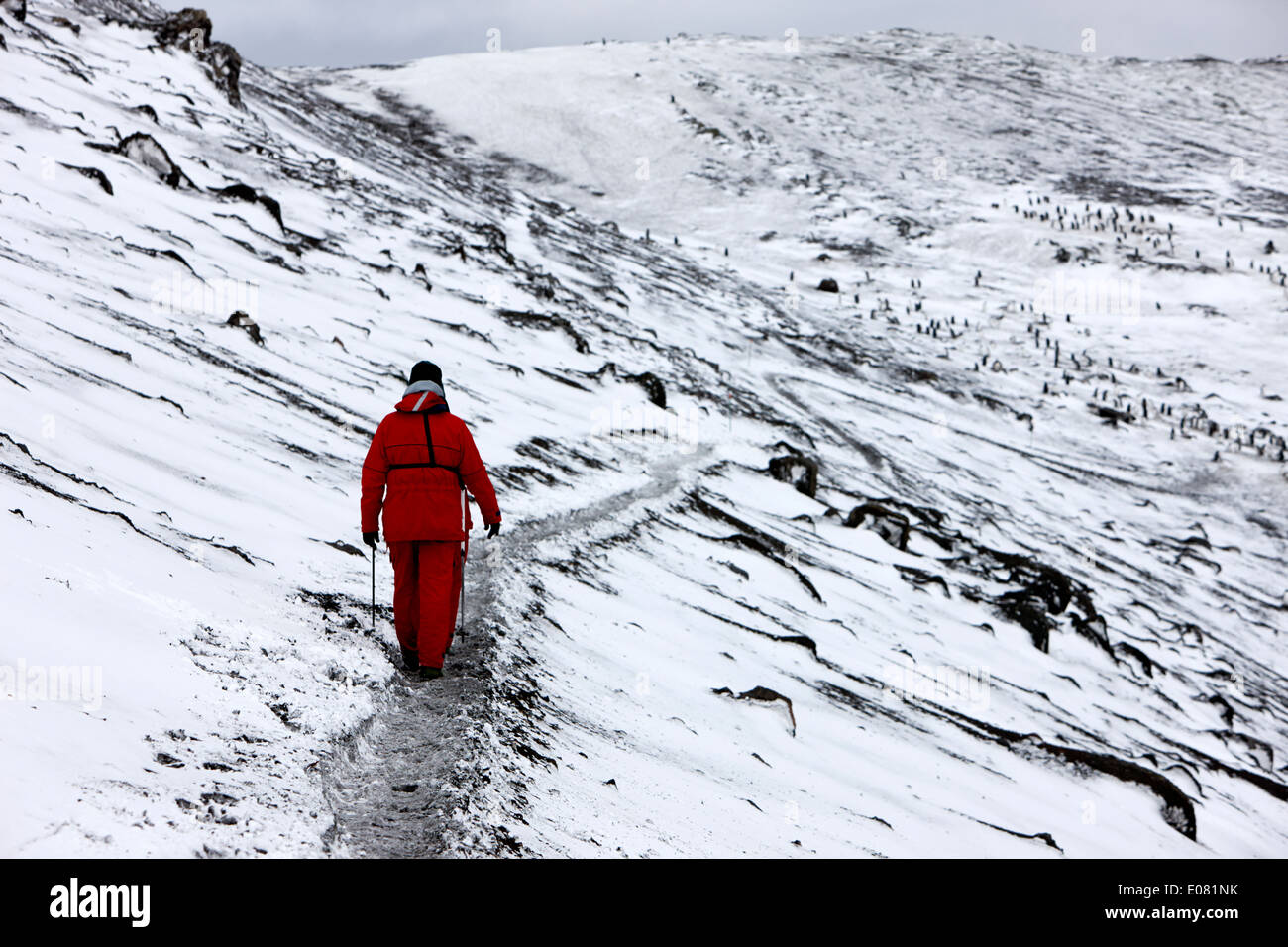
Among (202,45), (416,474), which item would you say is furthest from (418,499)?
(202,45)

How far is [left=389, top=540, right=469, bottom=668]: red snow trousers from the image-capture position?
5.86 m

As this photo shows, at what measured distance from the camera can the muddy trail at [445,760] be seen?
3.87 m

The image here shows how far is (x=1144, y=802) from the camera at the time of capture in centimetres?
904

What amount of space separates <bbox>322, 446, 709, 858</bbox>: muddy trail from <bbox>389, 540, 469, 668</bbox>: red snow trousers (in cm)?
22

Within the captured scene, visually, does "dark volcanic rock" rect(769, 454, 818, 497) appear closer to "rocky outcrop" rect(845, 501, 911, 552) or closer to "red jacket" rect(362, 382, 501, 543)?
"rocky outcrop" rect(845, 501, 911, 552)

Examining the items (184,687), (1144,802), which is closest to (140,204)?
(184,687)

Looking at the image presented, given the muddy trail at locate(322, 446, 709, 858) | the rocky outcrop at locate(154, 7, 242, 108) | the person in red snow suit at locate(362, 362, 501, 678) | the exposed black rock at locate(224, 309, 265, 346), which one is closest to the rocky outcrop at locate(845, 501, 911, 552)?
the exposed black rock at locate(224, 309, 265, 346)

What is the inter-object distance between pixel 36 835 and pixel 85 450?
15.1 feet

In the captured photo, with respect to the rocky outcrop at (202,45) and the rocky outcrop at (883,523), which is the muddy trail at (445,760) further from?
the rocky outcrop at (202,45)

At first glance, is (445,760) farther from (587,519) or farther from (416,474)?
(587,519)

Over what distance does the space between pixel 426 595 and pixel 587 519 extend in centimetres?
528

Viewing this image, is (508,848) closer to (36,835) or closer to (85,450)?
(36,835)

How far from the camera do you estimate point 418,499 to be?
6.07m
